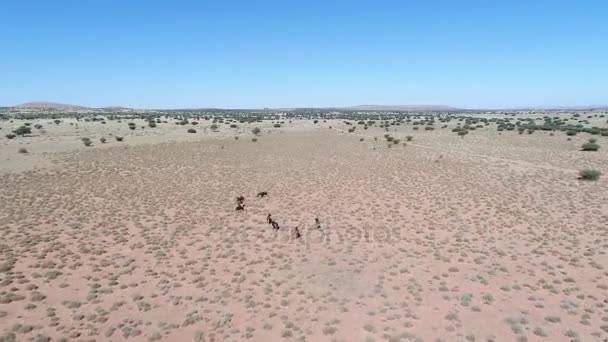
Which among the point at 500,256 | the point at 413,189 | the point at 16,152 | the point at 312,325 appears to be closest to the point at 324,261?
the point at 312,325

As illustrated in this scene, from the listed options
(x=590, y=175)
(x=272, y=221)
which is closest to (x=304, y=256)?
(x=272, y=221)

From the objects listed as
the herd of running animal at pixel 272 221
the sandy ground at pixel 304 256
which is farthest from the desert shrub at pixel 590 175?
the herd of running animal at pixel 272 221

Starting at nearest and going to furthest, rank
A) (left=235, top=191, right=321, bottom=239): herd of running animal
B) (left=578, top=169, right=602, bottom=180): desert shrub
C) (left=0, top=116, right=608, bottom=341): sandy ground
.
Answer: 1. (left=0, top=116, right=608, bottom=341): sandy ground
2. (left=235, top=191, right=321, bottom=239): herd of running animal
3. (left=578, top=169, right=602, bottom=180): desert shrub

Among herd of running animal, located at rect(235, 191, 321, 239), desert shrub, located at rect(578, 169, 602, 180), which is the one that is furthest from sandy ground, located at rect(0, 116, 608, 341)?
desert shrub, located at rect(578, 169, 602, 180)

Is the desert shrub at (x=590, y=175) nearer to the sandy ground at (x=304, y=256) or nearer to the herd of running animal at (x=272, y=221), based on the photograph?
the sandy ground at (x=304, y=256)

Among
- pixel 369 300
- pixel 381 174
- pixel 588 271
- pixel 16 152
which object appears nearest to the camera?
pixel 369 300

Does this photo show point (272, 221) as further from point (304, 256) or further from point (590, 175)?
point (590, 175)

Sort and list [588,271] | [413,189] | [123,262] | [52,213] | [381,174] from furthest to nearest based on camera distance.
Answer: [381,174] → [413,189] → [52,213] → [123,262] → [588,271]

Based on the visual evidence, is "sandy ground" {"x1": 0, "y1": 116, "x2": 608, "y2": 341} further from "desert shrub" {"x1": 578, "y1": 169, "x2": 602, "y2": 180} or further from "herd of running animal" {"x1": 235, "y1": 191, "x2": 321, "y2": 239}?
"desert shrub" {"x1": 578, "y1": 169, "x2": 602, "y2": 180}

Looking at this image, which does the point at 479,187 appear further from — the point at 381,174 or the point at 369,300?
the point at 369,300
